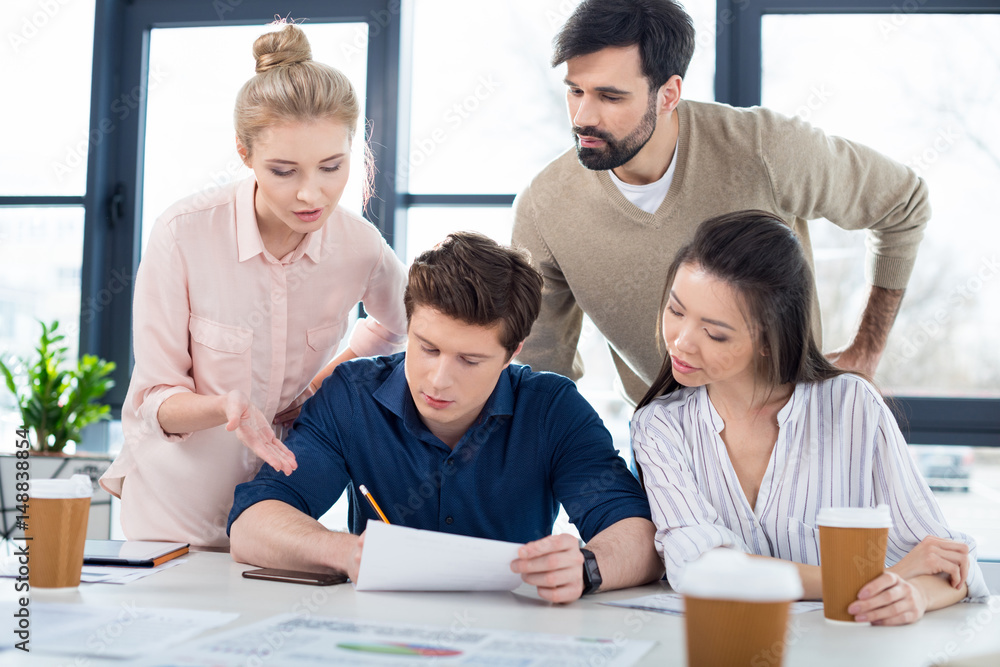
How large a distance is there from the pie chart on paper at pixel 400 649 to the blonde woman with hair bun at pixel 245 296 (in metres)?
0.66

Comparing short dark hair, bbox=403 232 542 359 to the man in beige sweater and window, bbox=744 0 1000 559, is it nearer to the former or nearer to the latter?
the man in beige sweater

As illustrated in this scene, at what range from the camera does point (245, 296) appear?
Result: 1.69 meters

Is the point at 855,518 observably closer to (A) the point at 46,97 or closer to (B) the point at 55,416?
(B) the point at 55,416

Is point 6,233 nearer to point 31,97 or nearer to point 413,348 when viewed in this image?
point 31,97

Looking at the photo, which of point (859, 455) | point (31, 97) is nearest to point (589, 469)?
point (859, 455)

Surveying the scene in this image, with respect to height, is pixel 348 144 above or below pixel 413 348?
above

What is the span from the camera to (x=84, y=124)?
12.1 ft

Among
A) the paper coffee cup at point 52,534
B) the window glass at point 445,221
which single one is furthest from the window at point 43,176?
the paper coffee cup at point 52,534

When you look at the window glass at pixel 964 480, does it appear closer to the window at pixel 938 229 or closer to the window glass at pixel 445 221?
the window at pixel 938 229

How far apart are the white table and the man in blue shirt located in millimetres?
228

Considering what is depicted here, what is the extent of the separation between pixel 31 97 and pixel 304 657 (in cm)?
371

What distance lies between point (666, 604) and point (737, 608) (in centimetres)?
43

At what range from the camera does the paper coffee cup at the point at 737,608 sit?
0.80 meters

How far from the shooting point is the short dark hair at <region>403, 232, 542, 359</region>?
1.53 meters
